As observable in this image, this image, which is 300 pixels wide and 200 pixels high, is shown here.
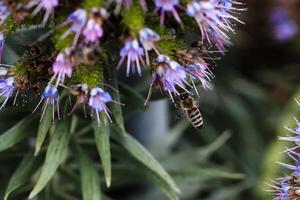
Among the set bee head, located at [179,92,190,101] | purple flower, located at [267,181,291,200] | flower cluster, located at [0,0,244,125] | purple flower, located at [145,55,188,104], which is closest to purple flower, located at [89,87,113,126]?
flower cluster, located at [0,0,244,125]

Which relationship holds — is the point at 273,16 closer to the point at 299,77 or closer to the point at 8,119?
the point at 299,77

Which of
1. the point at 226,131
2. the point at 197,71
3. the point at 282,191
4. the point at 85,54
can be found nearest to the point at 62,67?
the point at 85,54

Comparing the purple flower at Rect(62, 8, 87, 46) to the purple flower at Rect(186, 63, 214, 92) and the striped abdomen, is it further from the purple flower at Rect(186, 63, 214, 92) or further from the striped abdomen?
the striped abdomen

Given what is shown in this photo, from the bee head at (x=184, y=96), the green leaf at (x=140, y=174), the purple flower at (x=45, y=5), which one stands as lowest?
the green leaf at (x=140, y=174)

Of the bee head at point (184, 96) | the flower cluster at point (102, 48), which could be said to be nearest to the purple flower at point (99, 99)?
the flower cluster at point (102, 48)

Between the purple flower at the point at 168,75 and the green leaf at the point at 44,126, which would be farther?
the green leaf at the point at 44,126

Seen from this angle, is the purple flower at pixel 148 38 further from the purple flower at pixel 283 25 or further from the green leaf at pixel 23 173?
the purple flower at pixel 283 25

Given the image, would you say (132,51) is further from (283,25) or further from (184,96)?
(283,25)
